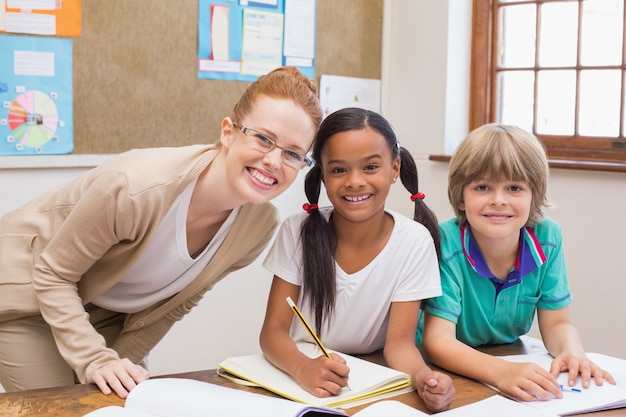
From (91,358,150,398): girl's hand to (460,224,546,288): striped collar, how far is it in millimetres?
719

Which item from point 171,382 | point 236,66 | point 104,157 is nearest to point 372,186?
point 171,382

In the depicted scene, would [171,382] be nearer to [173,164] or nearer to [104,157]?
[173,164]

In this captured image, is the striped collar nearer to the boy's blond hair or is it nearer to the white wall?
the boy's blond hair

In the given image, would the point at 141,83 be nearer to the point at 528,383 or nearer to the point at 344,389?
the point at 344,389

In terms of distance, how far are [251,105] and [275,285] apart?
37 centimetres

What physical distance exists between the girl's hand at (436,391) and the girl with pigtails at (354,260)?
0.87ft

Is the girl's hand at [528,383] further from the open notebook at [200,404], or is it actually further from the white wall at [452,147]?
the white wall at [452,147]

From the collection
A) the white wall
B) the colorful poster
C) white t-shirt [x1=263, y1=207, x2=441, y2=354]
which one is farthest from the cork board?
white t-shirt [x1=263, y1=207, x2=441, y2=354]

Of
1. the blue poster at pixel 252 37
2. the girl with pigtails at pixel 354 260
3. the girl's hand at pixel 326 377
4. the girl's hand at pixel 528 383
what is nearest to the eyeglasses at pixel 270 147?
the girl with pigtails at pixel 354 260

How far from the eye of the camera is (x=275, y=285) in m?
1.55

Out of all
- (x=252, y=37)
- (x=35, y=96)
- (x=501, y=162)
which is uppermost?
(x=252, y=37)

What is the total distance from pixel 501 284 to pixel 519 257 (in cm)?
7

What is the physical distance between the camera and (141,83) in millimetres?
2824

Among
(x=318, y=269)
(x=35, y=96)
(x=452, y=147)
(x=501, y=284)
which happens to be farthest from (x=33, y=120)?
(x=452, y=147)
